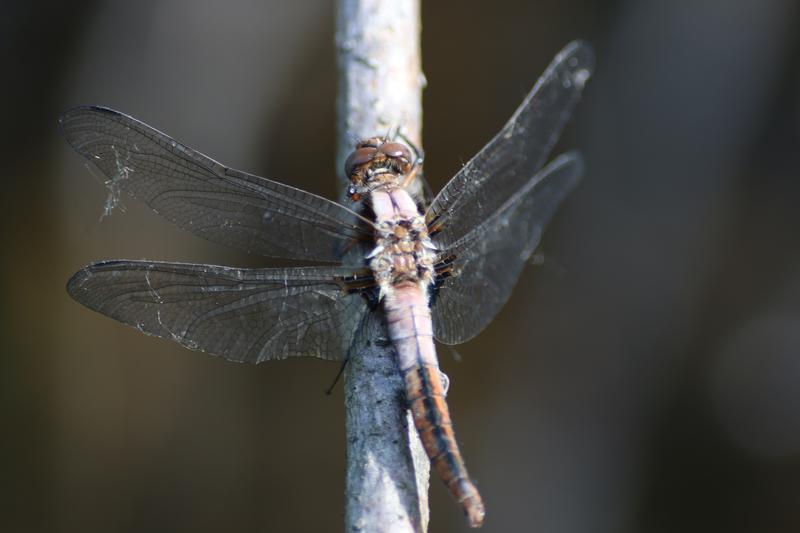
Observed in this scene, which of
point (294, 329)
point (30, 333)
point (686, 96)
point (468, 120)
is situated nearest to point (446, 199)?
point (294, 329)

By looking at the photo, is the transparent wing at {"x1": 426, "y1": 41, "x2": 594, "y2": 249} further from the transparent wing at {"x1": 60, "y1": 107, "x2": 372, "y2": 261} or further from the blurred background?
the blurred background

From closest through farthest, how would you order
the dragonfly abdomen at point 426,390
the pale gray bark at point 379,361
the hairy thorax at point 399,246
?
the pale gray bark at point 379,361 → the dragonfly abdomen at point 426,390 → the hairy thorax at point 399,246

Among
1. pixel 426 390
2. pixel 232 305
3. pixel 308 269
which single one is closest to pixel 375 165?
pixel 308 269

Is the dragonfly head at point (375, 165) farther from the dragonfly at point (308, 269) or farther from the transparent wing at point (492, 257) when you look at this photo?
the transparent wing at point (492, 257)

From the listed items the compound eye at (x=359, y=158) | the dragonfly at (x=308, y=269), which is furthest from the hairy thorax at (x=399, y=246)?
the compound eye at (x=359, y=158)

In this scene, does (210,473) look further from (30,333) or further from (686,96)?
(686,96)

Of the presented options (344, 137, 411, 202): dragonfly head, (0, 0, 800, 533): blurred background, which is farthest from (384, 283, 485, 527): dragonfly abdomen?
(0, 0, 800, 533): blurred background

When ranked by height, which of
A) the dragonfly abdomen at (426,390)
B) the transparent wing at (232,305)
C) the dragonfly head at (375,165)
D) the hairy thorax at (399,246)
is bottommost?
the dragonfly abdomen at (426,390)
